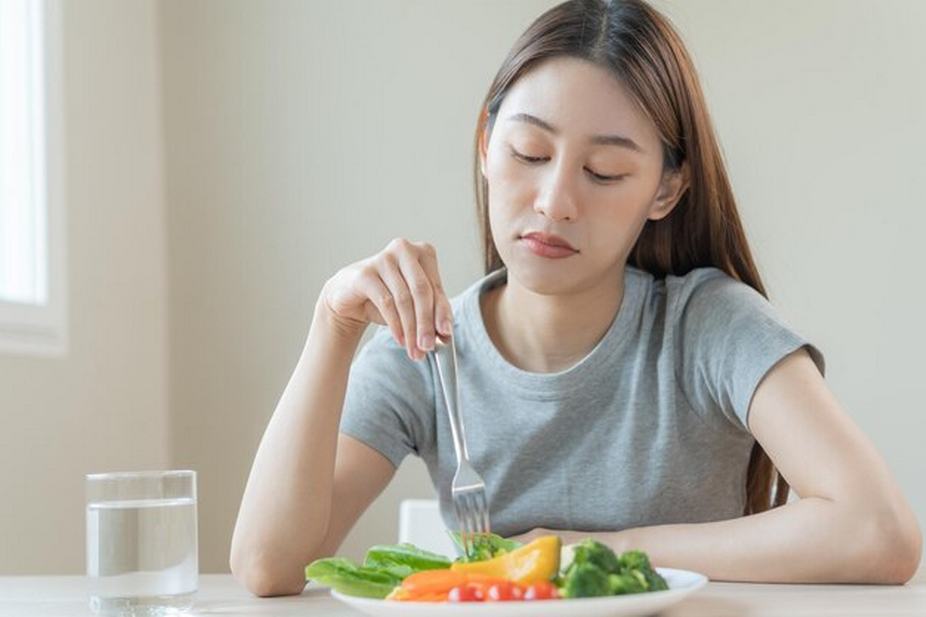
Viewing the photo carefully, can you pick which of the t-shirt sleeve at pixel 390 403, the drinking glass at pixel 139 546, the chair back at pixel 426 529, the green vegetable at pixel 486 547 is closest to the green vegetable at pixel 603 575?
the green vegetable at pixel 486 547

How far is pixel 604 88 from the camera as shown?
59.4 inches

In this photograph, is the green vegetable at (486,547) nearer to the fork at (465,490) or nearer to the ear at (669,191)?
the fork at (465,490)

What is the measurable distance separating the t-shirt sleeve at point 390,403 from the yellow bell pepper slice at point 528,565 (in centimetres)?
69

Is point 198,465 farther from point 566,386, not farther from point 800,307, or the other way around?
point 566,386

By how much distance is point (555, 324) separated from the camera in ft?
5.43

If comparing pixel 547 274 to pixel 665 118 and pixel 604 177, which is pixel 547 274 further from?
pixel 665 118

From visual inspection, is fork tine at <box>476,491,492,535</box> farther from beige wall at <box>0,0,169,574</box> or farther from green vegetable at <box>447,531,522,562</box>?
beige wall at <box>0,0,169,574</box>

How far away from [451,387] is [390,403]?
18.0 inches

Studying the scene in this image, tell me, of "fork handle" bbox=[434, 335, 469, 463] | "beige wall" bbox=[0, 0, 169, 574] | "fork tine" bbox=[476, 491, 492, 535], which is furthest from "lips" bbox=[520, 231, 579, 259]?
"beige wall" bbox=[0, 0, 169, 574]

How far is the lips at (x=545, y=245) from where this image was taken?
1464mm

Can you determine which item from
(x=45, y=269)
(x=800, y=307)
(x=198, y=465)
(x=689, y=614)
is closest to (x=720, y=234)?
(x=689, y=614)

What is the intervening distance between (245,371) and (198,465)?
0.84 ft

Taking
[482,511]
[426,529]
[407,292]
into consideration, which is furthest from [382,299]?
[426,529]

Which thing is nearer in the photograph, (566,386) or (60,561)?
(566,386)
